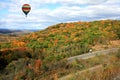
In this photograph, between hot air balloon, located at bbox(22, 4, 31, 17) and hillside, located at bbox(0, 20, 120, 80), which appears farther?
hot air balloon, located at bbox(22, 4, 31, 17)

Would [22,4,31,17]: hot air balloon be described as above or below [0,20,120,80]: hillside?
above

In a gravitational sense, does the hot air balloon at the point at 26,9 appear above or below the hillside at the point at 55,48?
above

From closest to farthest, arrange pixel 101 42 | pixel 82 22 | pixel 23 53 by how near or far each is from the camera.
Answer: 1. pixel 23 53
2. pixel 101 42
3. pixel 82 22

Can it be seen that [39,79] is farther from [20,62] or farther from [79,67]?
[20,62]

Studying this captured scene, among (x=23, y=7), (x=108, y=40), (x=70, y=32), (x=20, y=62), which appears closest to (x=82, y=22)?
(x=70, y=32)

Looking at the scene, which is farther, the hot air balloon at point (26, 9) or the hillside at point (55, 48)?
the hot air balloon at point (26, 9)

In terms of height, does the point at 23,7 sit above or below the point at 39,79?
above

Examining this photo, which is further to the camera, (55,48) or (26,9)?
(26,9)

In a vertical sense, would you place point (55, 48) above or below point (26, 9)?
below
